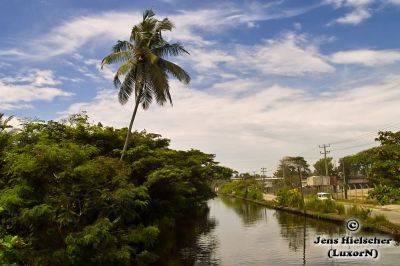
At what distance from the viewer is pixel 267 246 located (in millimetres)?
34938

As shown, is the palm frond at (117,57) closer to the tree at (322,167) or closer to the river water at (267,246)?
the river water at (267,246)

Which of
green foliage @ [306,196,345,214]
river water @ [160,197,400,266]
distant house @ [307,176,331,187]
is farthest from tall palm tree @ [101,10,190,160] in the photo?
distant house @ [307,176,331,187]

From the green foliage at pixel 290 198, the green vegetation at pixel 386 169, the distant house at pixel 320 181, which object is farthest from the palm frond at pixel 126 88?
the distant house at pixel 320 181

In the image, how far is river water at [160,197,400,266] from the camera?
28.2 meters

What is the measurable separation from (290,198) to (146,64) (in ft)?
139

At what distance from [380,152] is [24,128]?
2139 cm

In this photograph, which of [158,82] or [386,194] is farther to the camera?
[158,82]

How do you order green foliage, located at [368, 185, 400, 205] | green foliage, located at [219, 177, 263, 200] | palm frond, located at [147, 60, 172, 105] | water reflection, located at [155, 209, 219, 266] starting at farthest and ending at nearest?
green foliage, located at [219, 177, 263, 200] → palm frond, located at [147, 60, 172, 105] → water reflection, located at [155, 209, 219, 266] → green foliage, located at [368, 185, 400, 205]

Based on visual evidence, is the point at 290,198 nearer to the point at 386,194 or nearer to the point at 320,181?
the point at 320,181

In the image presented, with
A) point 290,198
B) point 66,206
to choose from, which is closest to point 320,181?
point 290,198

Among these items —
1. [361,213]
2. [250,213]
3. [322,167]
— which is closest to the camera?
[361,213]

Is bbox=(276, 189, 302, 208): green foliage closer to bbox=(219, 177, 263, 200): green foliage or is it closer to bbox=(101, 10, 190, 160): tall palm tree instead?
bbox=(219, 177, 263, 200): green foliage

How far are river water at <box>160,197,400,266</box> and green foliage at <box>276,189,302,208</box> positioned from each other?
11.1 metres

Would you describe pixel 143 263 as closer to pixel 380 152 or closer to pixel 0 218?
pixel 0 218
